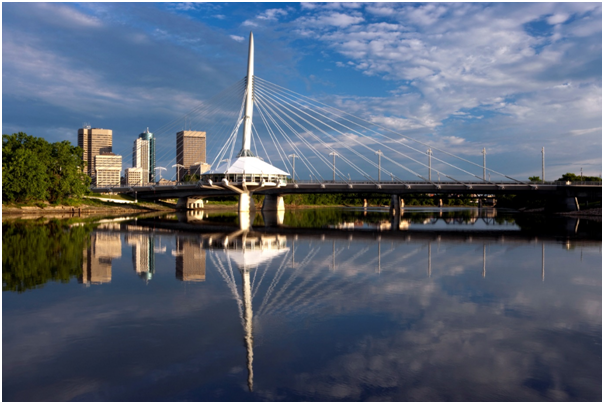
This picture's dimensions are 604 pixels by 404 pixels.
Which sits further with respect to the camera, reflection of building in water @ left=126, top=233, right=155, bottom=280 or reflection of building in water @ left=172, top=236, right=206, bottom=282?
reflection of building in water @ left=126, top=233, right=155, bottom=280

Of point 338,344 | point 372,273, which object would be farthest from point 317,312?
point 372,273

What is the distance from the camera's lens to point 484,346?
988 cm

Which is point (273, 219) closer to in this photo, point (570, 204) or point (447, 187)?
point (447, 187)

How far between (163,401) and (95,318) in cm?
563

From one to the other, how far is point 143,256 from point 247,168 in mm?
58597

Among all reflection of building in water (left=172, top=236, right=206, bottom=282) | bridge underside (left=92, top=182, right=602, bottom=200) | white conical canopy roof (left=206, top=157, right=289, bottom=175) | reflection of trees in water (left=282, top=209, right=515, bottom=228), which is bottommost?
reflection of building in water (left=172, top=236, right=206, bottom=282)

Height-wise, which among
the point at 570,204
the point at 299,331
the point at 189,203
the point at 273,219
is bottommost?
the point at 299,331

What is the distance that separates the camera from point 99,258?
76.4ft

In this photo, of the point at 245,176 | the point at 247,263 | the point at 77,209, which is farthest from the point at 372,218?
the point at 247,263

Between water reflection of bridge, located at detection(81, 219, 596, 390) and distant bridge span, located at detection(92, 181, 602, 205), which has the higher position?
distant bridge span, located at detection(92, 181, 602, 205)

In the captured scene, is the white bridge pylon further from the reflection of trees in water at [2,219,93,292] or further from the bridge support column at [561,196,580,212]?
the bridge support column at [561,196,580,212]

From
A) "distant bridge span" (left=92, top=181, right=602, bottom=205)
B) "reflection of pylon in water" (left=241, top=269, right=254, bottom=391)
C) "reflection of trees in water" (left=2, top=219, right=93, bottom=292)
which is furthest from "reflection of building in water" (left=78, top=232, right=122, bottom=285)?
"distant bridge span" (left=92, top=181, right=602, bottom=205)

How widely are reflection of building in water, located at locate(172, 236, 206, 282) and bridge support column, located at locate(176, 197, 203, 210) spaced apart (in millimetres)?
80145

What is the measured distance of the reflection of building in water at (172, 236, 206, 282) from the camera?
18.5 meters
